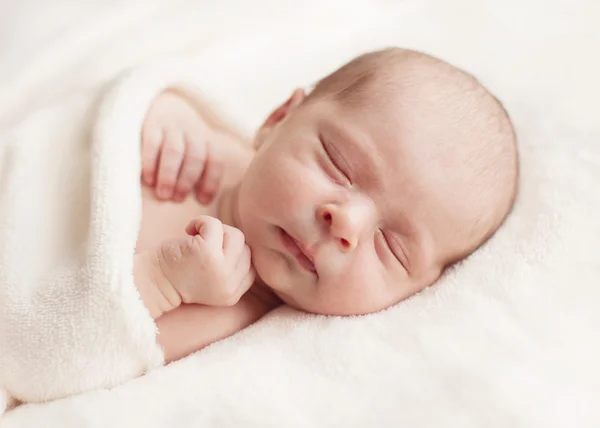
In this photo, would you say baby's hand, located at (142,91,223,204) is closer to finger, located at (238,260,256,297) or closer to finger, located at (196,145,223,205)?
finger, located at (196,145,223,205)

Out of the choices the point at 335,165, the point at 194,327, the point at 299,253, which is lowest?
the point at 194,327

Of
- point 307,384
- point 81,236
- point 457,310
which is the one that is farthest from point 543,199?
point 81,236

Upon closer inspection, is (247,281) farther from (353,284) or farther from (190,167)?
(190,167)

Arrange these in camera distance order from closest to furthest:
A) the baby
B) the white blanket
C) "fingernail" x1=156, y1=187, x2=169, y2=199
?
the white blanket → the baby → "fingernail" x1=156, y1=187, x2=169, y2=199

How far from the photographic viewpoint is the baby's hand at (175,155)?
1.17 metres

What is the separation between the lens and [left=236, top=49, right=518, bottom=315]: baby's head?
1.01 meters

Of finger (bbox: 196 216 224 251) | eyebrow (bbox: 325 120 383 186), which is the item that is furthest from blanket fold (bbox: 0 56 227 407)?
eyebrow (bbox: 325 120 383 186)

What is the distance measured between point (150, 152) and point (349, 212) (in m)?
0.41

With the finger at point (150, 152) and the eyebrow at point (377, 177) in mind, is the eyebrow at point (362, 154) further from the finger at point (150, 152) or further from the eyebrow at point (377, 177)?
the finger at point (150, 152)

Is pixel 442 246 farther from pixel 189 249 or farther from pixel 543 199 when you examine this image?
pixel 189 249

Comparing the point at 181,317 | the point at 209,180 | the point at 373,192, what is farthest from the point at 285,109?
the point at 181,317

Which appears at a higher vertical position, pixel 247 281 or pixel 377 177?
pixel 377 177

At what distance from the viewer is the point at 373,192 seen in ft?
3.36

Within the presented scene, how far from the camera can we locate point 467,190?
1.05 m
